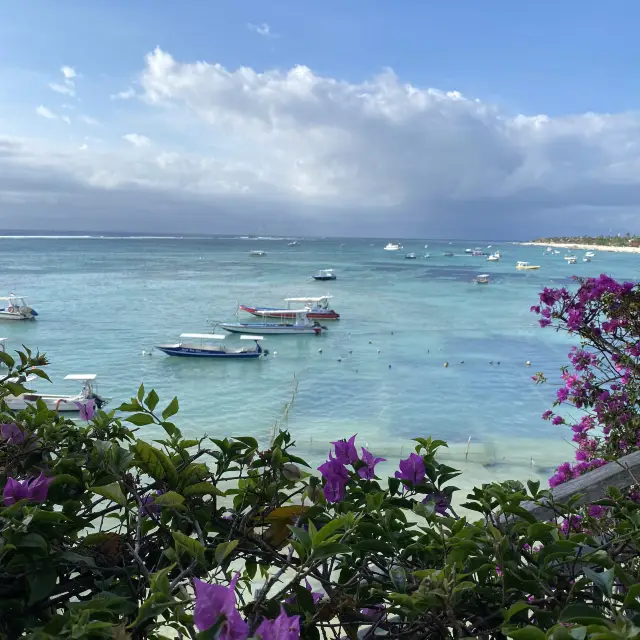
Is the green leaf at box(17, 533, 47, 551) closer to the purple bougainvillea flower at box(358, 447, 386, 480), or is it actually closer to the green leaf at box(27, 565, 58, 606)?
the green leaf at box(27, 565, 58, 606)

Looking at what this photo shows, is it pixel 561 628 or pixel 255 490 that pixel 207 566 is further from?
pixel 561 628

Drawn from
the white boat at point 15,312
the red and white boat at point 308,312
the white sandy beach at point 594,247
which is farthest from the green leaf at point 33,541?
the white sandy beach at point 594,247

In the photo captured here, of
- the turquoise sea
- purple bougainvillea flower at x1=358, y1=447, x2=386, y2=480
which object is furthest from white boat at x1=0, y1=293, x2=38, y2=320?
purple bougainvillea flower at x1=358, y1=447, x2=386, y2=480

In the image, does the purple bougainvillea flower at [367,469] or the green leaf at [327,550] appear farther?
the purple bougainvillea flower at [367,469]

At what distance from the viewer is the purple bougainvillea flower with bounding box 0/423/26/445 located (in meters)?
1.08

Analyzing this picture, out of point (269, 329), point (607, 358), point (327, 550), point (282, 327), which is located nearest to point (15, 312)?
point (269, 329)

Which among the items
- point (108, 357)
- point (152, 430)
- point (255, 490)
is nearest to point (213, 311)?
point (108, 357)

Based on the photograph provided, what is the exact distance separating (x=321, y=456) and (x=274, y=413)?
4.15 m

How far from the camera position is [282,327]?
90.7 ft

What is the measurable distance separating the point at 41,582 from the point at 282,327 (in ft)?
88.6

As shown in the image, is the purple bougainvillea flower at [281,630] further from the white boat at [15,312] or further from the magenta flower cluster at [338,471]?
the white boat at [15,312]

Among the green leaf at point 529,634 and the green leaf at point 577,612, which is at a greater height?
the green leaf at point 529,634

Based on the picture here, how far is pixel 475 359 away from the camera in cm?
2247

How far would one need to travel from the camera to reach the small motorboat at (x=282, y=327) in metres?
27.3
